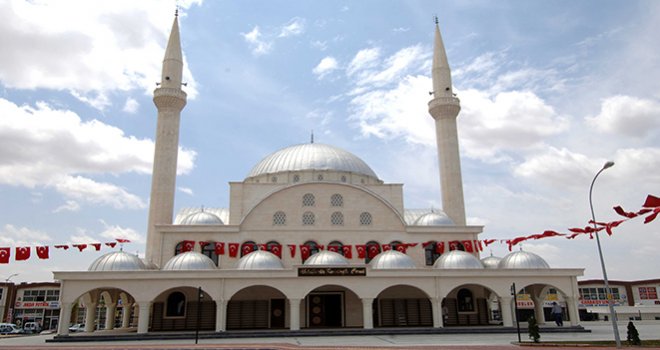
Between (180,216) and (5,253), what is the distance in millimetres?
11634

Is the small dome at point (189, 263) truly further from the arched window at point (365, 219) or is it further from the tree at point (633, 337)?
the tree at point (633, 337)

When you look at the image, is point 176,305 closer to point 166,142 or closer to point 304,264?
point 304,264

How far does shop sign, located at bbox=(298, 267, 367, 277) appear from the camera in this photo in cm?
2536

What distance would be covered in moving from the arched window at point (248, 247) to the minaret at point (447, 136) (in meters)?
13.6

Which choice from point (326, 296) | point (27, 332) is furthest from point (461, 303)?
point (27, 332)

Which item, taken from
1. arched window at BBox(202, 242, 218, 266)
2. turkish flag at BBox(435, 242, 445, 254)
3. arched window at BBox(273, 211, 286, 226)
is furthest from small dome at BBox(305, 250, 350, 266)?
turkish flag at BBox(435, 242, 445, 254)

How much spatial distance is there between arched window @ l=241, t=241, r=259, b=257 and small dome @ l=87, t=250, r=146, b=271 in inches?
217

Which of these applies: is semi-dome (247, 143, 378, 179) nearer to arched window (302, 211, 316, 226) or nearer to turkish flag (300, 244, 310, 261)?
arched window (302, 211, 316, 226)

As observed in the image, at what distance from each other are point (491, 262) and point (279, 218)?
1331cm

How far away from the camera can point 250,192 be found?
32562 mm

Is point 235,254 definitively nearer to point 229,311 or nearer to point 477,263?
point 229,311

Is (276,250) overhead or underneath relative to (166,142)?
underneath

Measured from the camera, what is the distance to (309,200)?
1208 inches

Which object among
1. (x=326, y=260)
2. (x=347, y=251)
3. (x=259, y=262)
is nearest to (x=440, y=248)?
(x=347, y=251)
